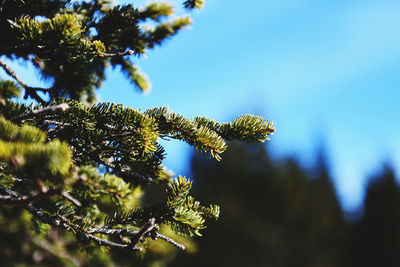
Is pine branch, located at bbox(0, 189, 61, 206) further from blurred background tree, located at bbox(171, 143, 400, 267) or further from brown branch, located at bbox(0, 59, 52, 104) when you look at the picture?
blurred background tree, located at bbox(171, 143, 400, 267)

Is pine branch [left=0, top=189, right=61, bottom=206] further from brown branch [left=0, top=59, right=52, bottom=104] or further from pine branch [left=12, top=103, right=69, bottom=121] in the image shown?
brown branch [left=0, top=59, right=52, bottom=104]

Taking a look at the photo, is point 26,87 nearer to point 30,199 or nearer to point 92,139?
point 92,139

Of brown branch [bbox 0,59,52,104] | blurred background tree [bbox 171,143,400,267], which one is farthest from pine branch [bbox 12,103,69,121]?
blurred background tree [bbox 171,143,400,267]

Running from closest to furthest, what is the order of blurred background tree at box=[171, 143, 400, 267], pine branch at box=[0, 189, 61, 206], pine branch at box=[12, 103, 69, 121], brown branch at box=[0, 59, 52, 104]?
pine branch at box=[0, 189, 61, 206] < pine branch at box=[12, 103, 69, 121] < brown branch at box=[0, 59, 52, 104] < blurred background tree at box=[171, 143, 400, 267]

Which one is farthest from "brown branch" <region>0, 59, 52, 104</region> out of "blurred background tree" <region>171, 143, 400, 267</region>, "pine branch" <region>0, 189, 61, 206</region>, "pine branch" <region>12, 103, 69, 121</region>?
"blurred background tree" <region>171, 143, 400, 267</region>

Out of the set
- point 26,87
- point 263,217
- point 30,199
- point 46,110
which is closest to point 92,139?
point 46,110

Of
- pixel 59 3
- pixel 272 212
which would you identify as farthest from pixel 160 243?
pixel 272 212

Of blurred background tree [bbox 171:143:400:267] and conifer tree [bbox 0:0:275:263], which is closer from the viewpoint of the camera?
conifer tree [bbox 0:0:275:263]

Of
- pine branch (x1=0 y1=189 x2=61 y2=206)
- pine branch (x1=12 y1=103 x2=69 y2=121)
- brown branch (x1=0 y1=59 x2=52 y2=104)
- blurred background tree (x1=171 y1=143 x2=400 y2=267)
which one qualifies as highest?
blurred background tree (x1=171 y1=143 x2=400 y2=267)

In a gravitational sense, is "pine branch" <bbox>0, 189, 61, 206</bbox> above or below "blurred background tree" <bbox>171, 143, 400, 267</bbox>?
below

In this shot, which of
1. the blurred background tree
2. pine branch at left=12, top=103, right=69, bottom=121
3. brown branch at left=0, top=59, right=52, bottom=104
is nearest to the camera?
pine branch at left=12, top=103, right=69, bottom=121

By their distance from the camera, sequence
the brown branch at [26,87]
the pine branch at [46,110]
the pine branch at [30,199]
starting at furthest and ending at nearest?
the brown branch at [26,87], the pine branch at [46,110], the pine branch at [30,199]

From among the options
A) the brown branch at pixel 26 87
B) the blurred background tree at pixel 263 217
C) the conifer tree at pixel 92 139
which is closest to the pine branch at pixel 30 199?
the conifer tree at pixel 92 139

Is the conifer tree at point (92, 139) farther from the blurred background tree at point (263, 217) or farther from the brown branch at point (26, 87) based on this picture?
the blurred background tree at point (263, 217)
